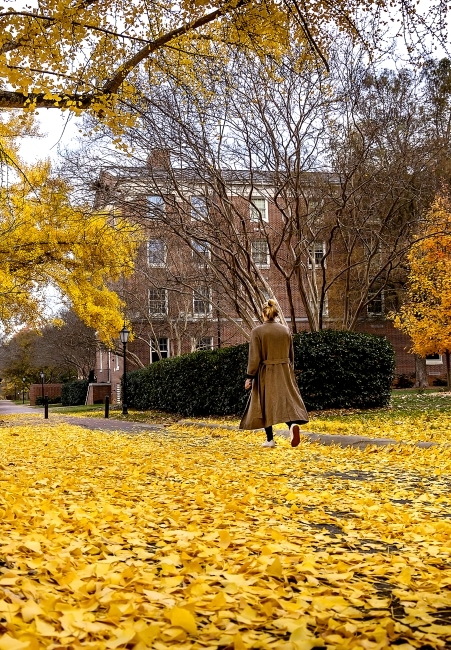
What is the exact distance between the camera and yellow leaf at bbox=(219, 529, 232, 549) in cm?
357

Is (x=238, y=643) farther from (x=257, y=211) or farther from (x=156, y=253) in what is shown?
(x=156, y=253)

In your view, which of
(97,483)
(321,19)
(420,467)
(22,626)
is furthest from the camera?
(321,19)

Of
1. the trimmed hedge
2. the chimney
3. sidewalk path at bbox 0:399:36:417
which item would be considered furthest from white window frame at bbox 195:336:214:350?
the chimney

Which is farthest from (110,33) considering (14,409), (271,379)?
(14,409)

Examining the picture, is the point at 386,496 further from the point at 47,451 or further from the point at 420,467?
the point at 47,451

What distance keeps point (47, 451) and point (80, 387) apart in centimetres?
3789

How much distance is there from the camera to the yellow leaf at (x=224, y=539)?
3.57 metres

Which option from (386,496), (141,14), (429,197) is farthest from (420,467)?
(429,197)

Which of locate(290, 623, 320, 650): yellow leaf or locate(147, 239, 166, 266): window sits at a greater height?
locate(147, 239, 166, 266): window

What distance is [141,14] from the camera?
8.26m

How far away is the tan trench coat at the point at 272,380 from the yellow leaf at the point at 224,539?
5.19 metres

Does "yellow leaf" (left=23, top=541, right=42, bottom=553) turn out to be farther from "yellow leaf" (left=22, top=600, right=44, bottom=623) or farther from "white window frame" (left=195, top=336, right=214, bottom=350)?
"white window frame" (left=195, top=336, right=214, bottom=350)

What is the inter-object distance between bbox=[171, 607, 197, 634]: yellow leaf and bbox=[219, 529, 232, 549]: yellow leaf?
1.30 meters

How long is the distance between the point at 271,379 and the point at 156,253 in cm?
2013
